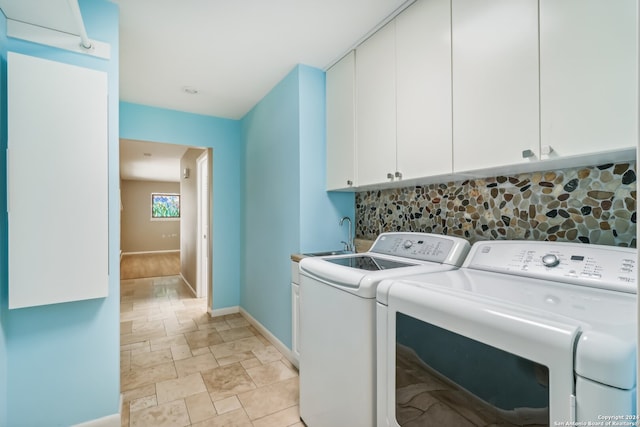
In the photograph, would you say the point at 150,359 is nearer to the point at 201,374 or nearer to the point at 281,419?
the point at 201,374

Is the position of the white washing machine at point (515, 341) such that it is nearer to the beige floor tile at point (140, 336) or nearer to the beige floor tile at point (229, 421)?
the beige floor tile at point (229, 421)

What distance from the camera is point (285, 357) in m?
2.62

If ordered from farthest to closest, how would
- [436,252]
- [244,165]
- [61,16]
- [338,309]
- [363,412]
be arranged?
[244,165] < [436,252] < [61,16] < [338,309] < [363,412]

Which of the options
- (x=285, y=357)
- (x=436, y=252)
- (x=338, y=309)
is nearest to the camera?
(x=338, y=309)

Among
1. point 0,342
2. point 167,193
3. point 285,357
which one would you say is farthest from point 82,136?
point 167,193

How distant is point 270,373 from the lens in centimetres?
238

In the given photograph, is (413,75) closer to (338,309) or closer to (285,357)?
(338,309)

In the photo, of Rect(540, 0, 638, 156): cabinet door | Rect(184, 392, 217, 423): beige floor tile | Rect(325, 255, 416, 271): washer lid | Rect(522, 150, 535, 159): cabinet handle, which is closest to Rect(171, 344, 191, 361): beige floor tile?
Rect(184, 392, 217, 423): beige floor tile

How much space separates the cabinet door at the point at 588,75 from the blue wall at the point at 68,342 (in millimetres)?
2159

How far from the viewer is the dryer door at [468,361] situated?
0.68 metres

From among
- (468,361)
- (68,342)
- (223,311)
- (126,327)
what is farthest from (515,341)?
(126,327)

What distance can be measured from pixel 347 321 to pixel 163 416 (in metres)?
1.46

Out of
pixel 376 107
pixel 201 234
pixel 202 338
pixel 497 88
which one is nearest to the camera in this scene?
pixel 497 88

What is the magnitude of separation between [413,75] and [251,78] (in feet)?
5.28
